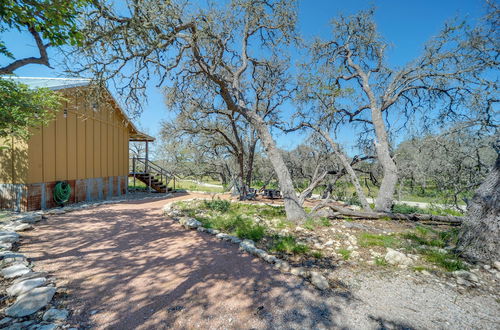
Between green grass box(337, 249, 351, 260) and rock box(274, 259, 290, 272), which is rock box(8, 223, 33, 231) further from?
green grass box(337, 249, 351, 260)

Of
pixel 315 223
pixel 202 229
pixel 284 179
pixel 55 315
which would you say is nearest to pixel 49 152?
pixel 202 229

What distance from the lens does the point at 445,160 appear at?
810 cm

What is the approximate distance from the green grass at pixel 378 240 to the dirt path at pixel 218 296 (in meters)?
1.18

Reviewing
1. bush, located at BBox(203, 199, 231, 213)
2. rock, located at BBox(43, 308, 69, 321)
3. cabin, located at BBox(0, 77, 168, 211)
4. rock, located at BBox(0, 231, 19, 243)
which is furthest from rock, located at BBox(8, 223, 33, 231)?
bush, located at BBox(203, 199, 231, 213)

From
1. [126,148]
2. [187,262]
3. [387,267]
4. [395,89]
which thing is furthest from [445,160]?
[126,148]

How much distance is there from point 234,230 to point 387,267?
2.87m

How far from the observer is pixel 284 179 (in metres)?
5.82

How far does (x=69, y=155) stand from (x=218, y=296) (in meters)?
9.38

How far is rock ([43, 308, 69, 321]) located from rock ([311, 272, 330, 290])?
2627 millimetres

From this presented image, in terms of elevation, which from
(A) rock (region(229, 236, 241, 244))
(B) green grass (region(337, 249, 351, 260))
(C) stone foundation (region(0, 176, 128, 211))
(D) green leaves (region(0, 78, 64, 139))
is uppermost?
(D) green leaves (region(0, 78, 64, 139))

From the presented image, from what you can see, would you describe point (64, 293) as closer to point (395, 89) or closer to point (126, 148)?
point (395, 89)

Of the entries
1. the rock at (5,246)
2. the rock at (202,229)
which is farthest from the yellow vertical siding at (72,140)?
the rock at (202,229)

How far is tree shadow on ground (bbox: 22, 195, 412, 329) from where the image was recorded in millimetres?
2033

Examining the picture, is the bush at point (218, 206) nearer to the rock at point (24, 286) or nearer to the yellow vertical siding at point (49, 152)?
the rock at point (24, 286)
